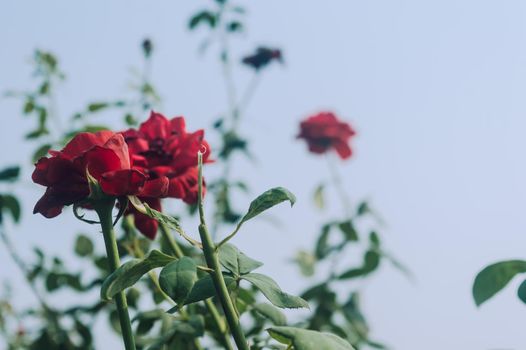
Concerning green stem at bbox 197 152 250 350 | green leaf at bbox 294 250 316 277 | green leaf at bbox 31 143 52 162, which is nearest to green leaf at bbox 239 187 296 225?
green stem at bbox 197 152 250 350

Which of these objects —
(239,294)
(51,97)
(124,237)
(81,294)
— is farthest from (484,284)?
(51,97)

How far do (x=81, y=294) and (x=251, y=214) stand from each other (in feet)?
5.85

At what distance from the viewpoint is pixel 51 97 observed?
2562 mm

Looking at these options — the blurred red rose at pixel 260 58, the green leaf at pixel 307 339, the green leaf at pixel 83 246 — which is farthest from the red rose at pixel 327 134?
the green leaf at pixel 307 339

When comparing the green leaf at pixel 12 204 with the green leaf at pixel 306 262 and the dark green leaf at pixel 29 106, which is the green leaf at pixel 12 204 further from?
the green leaf at pixel 306 262

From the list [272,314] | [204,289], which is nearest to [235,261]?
[204,289]

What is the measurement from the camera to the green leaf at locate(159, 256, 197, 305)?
71 centimetres

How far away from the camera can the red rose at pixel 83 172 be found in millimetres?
892

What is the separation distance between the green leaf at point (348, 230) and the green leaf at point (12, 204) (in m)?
1.15

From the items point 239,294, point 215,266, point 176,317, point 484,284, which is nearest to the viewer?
point 215,266

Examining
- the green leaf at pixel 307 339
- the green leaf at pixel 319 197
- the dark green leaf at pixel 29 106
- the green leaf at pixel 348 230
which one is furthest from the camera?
the green leaf at pixel 319 197

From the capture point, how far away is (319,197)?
337 cm

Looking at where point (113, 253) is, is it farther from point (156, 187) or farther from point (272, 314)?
point (272, 314)

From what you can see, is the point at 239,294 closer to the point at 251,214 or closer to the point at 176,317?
the point at 176,317
